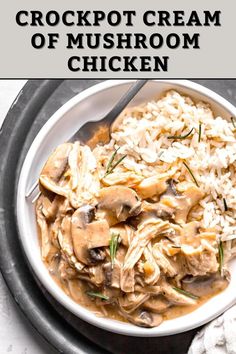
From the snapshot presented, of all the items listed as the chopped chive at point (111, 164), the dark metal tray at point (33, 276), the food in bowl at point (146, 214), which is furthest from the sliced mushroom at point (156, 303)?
the chopped chive at point (111, 164)

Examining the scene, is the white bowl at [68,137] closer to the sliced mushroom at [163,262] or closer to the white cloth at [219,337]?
the white cloth at [219,337]

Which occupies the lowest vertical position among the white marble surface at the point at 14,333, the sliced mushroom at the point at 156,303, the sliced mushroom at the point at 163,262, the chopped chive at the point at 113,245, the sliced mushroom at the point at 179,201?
the white marble surface at the point at 14,333

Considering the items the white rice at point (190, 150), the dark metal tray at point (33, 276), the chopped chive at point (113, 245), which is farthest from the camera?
the dark metal tray at point (33, 276)

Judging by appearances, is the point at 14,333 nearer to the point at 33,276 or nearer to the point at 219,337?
the point at 33,276

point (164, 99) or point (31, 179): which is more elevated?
point (164, 99)

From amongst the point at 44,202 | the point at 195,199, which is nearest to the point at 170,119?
the point at 195,199

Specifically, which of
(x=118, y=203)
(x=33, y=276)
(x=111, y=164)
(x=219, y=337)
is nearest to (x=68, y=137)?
(x=111, y=164)

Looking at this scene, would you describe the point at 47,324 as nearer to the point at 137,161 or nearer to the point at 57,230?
the point at 57,230

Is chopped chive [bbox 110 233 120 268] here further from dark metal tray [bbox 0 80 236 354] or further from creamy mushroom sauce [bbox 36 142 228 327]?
dark metal tray [bbox 0 80 236 354]
